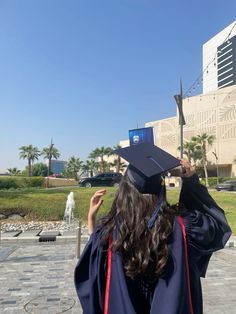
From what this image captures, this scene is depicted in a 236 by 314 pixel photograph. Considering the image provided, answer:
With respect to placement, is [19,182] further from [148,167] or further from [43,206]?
[148,167]

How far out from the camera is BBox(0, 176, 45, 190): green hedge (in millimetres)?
40812

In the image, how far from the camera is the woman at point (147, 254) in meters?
1.88

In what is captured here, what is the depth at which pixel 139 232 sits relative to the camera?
1.95m

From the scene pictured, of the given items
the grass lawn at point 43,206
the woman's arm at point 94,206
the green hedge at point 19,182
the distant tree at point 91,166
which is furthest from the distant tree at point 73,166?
the woman's arm at point 94,206

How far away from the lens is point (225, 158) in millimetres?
72938

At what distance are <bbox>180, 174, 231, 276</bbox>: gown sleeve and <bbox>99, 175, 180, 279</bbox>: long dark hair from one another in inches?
4.6

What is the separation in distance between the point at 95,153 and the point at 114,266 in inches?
3231

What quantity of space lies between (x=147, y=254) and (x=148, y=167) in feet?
1.51

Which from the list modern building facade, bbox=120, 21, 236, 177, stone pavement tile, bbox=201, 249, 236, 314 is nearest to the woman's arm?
stone pavement tile, bbox=201, 249, 236, 314

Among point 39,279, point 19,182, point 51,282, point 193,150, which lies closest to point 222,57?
point 19,182

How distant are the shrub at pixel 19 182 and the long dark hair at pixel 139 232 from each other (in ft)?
131

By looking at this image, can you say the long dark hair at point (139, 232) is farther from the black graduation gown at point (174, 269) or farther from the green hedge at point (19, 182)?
the green hedge at point (19, 182)

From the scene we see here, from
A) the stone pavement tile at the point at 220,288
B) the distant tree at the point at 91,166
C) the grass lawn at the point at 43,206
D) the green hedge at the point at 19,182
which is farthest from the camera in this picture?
the distant tree at the point at 91,166

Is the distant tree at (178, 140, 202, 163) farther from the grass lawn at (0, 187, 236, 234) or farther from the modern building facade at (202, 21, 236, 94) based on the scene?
the grass lawn at (0, 187, 236, 234)
